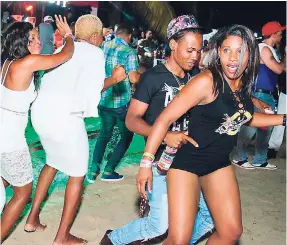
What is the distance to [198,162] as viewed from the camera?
107 inches

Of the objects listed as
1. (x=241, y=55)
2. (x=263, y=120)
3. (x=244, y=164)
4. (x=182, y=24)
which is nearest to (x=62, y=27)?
(x=182, y=24)

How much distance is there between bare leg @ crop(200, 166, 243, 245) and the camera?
2725 mm

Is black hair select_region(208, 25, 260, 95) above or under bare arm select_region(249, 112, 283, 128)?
above

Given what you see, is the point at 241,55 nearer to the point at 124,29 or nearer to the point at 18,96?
the point at 18,96

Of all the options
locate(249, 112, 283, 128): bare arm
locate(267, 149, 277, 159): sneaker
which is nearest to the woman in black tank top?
locate(249, 112, 283, 128): bare arm

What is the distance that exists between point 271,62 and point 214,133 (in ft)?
12.4

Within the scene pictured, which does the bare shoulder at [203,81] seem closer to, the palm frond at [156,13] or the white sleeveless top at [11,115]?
the white sleeveless top at [11,115]

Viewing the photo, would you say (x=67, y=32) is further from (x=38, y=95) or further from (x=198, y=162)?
(x=198, y=162)

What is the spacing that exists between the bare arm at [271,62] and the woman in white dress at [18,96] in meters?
3.62

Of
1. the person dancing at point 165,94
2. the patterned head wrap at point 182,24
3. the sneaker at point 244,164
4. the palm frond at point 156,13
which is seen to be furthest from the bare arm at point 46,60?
the palm frond at point 156,13

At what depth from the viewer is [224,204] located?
2732mm

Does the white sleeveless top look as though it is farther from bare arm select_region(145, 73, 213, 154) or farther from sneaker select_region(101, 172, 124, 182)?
sneaker select_region(101, 172, 124, 182)

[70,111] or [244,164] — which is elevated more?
[70,111]

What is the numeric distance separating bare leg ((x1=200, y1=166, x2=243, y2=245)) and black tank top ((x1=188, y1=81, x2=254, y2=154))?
20cm
